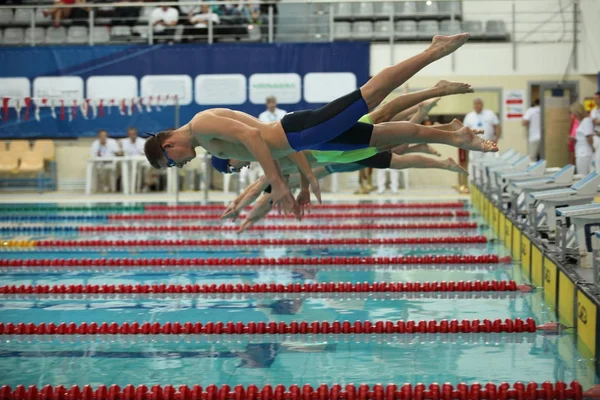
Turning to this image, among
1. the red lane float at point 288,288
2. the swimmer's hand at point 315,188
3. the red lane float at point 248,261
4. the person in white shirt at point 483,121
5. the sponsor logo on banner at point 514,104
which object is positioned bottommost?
the red lane float at point 288,288

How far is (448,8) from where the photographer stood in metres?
18.0

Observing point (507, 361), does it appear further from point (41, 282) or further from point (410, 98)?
point (41, 282)

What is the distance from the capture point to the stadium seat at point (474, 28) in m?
17.7

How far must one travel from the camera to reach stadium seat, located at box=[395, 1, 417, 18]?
18000 millimetres

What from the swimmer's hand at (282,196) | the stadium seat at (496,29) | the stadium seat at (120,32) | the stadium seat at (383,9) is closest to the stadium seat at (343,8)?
the stadium seat at (383,9)

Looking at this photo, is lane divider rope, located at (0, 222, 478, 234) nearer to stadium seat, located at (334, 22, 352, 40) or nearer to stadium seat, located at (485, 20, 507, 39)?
stadium seat, located at (485, 20, 507, 39)

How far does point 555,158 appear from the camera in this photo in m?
17.9

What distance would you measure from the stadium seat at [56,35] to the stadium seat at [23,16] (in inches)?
18.3

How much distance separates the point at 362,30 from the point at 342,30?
15.2 inches

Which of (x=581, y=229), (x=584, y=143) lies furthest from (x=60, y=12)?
(x=581, y=229)

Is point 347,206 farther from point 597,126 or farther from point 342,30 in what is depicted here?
point 342,30

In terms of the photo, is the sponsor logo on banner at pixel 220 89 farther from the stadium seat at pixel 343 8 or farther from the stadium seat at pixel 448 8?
the stadium seat at pixel 448 8

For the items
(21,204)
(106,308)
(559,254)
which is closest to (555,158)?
(21,204)

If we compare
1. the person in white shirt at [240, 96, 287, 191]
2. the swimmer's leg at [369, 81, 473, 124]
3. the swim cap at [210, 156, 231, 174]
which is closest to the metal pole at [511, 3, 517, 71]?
the person in white shirt at [240, 96, 287, 191]
